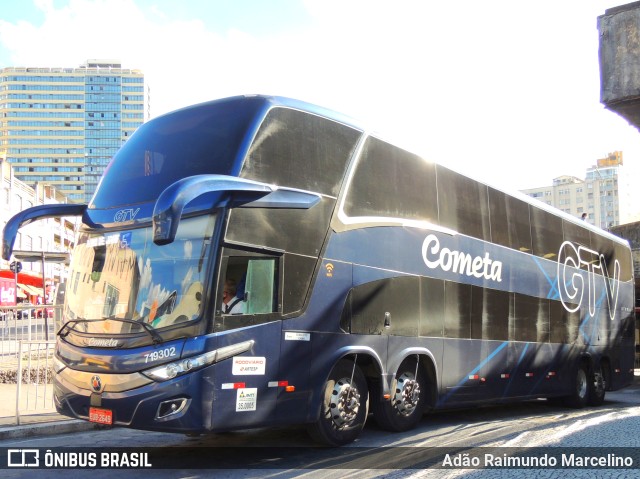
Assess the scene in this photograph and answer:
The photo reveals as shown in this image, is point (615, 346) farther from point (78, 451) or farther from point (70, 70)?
point (70, 70)

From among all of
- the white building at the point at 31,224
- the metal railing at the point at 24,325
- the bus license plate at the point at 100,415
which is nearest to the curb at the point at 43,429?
the metal railing at the point at 24,325

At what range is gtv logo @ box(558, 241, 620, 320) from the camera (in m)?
14.1

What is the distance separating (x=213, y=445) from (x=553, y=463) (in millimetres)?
4115

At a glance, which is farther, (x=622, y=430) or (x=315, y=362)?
(x=622, y=430)

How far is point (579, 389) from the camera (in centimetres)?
1453

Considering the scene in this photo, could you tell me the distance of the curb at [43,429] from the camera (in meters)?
8.79

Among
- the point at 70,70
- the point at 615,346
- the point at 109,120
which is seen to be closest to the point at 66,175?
the point at 109,120

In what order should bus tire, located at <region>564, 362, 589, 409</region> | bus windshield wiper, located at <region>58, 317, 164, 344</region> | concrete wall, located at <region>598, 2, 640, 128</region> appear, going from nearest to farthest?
bus windshield wiper, located at <region>58, 317, 164, 344</region> < bus tire, located at <region>564, 362, 589, 409</region> < concrete wall, located at <region>598, 2, 640, 128</region>

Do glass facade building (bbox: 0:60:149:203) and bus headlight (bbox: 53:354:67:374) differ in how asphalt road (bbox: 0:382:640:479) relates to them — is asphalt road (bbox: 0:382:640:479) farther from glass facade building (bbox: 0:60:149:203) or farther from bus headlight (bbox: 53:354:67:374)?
glass facade building (bbox: 0:60:149:203)

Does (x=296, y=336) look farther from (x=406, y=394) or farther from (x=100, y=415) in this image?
(x=406, y=394)

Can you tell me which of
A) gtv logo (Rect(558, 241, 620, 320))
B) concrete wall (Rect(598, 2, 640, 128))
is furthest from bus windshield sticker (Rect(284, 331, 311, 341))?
concrete wall (Rect(598, 2, 640, 128))

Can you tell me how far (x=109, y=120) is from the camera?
193000 millimetres

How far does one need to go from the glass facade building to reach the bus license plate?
600ft

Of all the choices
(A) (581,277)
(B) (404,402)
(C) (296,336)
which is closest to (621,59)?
(A) (581,277)
